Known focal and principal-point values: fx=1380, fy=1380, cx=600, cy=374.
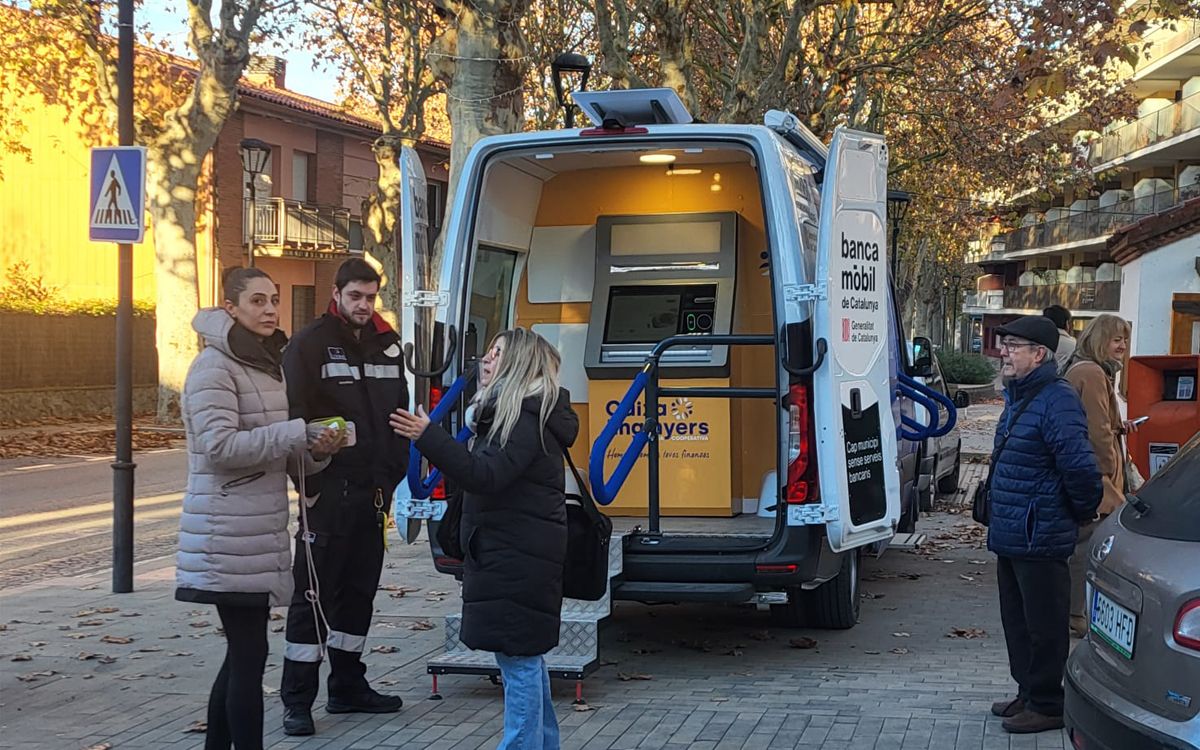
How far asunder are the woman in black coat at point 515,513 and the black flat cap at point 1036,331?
2.08 meters

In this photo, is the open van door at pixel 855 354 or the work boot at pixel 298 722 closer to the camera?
the work boot at pixel 298 722

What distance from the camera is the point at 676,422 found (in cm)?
811

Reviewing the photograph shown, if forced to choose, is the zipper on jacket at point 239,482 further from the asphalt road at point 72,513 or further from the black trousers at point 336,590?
the asphalt road at point 72,513

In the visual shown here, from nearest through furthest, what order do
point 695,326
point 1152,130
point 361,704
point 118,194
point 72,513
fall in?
1. point 361,704
2. point 695,326
3. point 118,194
4. point 72,513
5. point 1152,130

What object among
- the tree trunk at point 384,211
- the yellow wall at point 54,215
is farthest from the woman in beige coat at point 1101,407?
the yellow wall at point 54,215

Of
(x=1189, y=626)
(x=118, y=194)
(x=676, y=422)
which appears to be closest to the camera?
(x=1189, y=626)

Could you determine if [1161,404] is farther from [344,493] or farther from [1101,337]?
[344,493]

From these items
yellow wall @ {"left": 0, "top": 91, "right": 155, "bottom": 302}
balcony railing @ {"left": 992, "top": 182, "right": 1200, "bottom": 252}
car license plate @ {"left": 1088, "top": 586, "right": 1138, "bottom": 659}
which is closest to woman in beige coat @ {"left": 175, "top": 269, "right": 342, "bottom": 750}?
car license plate @ {"left": 1088, "top": 586, "right": 1138, "bottom": 659}

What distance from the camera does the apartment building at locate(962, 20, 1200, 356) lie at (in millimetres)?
21438

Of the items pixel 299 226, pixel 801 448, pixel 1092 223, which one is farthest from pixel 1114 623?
pixel 1092 223

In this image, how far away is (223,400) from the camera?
15.8 feet

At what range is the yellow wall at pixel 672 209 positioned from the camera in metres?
8.41

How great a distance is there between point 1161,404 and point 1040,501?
Answer: 4.45m

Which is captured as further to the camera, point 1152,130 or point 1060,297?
point 1060,297
